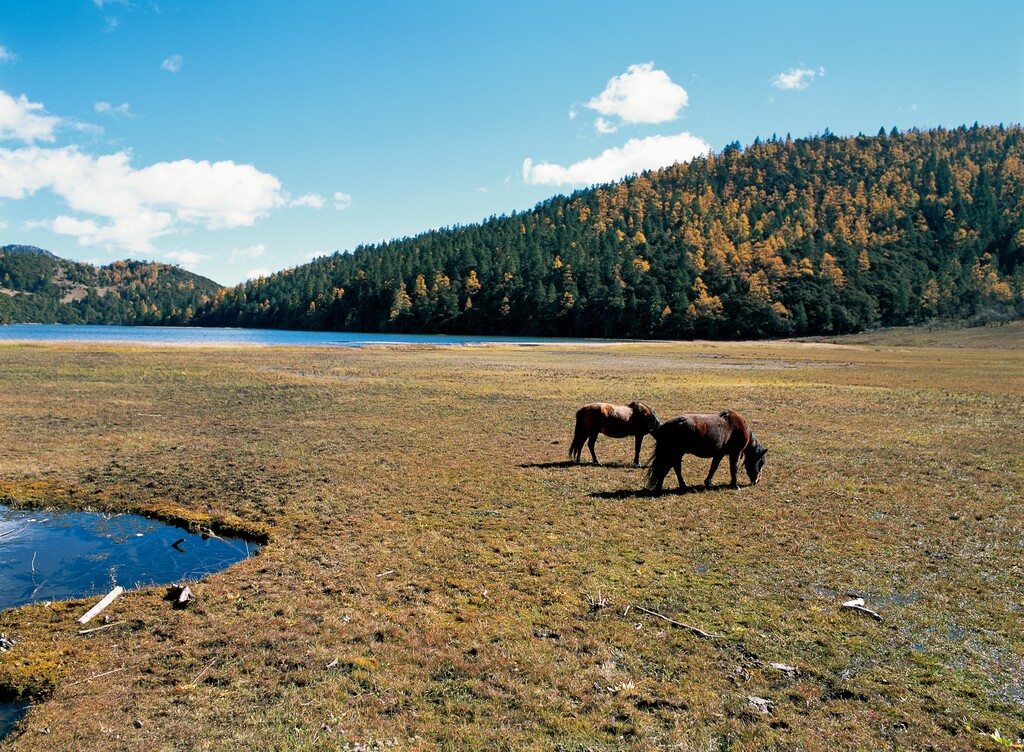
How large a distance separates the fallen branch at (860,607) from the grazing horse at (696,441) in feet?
18.4

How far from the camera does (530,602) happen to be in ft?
27.7

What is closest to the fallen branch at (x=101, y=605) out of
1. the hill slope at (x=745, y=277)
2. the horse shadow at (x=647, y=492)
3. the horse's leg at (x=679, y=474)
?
the horse shadow at (x=647, y=492)

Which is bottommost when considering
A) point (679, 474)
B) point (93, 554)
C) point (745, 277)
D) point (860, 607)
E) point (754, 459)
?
point (860, 607)

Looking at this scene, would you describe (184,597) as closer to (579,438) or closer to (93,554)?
(93,554)

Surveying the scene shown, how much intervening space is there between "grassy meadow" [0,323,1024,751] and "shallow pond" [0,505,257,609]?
2.04ft

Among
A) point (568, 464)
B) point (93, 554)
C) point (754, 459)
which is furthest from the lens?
point (568, 464)

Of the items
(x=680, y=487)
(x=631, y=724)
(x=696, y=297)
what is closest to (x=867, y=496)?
(x=680, y=487)

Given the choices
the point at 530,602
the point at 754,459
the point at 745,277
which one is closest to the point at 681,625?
the point at 530,602

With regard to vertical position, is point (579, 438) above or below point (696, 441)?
below

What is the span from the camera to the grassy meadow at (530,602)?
5.88 m

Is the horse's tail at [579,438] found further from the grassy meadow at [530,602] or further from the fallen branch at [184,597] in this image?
the fallen branch at [184,597]

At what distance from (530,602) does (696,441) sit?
703 cm

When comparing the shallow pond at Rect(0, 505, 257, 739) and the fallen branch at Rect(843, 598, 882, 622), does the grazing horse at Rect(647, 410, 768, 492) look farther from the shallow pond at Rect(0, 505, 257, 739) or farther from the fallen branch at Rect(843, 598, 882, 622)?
the shallow pond at Rect(0, 505, 257, 739)

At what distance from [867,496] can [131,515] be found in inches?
662
